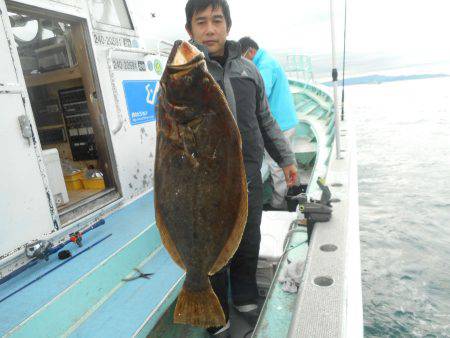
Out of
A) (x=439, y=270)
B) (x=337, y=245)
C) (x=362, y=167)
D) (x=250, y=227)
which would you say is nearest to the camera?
(x=337, y=245)

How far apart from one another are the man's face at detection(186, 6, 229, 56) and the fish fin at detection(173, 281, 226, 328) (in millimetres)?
1377

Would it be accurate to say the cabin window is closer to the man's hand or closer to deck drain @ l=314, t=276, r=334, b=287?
the man's hand

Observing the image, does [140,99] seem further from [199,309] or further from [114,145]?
[199,309]

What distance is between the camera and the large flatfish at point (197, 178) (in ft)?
4.06

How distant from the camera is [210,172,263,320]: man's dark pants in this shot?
240 centimetres

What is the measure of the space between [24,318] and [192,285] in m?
1.33

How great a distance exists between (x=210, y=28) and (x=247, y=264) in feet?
5.41

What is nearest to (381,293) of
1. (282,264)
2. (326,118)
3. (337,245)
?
(282,264)

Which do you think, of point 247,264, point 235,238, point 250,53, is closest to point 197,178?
point 235,238

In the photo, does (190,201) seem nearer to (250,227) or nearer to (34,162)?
(250,227)

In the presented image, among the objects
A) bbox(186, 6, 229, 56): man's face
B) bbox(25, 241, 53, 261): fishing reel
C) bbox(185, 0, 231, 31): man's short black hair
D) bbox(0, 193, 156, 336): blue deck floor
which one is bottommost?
bbox(0, 193, 156, 336): blue deck floor

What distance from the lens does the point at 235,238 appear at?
4.77 feet

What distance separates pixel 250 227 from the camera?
8.02 feet

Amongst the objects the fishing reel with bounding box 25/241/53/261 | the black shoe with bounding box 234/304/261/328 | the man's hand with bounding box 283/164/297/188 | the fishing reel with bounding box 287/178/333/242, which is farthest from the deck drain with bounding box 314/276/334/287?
the fishing reel with bounding box 25/241/53/261
